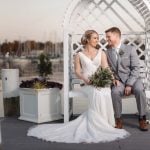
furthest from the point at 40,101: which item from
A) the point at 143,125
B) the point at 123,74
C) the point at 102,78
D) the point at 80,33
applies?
the point at 143,125

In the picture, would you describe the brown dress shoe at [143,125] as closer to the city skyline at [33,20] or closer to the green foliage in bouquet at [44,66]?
the green foliage in bouquet at [44,66]

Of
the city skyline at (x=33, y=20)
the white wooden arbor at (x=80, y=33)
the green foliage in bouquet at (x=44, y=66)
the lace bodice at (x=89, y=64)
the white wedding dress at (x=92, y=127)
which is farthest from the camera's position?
the city skyline at (x=33, y=20)

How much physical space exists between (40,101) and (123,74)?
124 cm

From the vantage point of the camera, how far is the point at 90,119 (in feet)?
17.4

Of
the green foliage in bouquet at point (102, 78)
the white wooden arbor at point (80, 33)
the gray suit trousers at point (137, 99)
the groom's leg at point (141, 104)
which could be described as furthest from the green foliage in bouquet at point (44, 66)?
the groom's leg at point (141, 104)

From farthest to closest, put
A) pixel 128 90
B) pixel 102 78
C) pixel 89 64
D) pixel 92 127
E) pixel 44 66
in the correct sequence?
pixel 44 66
pixel 89 64
pixel 128 90
pixel 102 78
pixel 92 127

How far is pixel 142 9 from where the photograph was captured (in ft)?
20.1

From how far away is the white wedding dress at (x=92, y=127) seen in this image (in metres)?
4.99

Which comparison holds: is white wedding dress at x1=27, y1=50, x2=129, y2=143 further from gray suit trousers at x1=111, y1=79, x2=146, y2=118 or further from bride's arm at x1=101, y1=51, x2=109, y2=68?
bride's arm at x1=101, y1=51, x2=109, y2=68

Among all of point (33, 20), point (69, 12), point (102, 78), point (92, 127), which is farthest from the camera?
point (33, 20)

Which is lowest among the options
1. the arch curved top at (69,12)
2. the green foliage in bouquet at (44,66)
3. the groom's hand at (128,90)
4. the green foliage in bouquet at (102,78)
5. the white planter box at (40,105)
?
the white planter box at (40,105)

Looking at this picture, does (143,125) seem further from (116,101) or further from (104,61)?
(104,61)

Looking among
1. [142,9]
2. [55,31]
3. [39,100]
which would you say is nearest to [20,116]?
[39,100]

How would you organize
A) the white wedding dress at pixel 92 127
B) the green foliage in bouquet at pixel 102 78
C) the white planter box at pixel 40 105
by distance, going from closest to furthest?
the white wedding dress at pixel 92 127 → the green foliage in bouquet at pixel 102 78 → the white planter box at pixel 40 105
